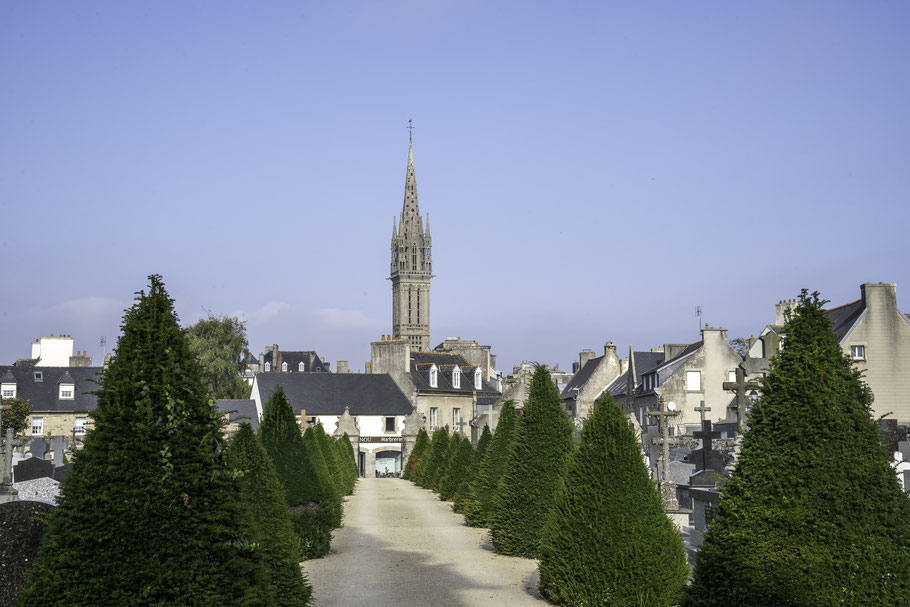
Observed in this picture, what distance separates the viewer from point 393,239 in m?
148

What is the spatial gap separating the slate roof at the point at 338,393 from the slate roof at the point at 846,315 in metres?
31.7

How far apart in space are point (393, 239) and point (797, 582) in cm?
14218

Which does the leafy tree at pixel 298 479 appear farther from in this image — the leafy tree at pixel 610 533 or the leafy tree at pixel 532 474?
the leafy tree at pixel 610 533

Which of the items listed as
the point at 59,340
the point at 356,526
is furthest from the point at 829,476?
the point at 59,340

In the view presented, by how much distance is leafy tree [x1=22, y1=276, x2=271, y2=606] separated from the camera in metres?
5.79

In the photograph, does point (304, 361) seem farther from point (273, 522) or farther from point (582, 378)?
point (273, 522)

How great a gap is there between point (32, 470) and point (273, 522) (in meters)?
21.6

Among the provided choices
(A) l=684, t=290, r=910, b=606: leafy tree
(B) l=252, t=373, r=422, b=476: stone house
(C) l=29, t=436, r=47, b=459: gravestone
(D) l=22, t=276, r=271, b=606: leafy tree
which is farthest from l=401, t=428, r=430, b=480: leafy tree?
(D) l=22, t=276, r=271, b=606: leafy tree

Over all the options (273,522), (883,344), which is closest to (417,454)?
(883,344)

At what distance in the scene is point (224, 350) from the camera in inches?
2781

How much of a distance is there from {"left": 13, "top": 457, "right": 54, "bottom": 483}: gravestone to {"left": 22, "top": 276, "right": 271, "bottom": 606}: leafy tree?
25176 millimetres

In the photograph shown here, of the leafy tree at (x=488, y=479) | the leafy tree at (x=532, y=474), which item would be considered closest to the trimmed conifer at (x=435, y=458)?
the leafy tree at (x=488, y=479)

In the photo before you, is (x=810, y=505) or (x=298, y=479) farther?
(x=298, y=479)

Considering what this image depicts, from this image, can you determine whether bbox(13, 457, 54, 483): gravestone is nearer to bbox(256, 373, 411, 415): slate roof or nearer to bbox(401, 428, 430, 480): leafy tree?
bbox(401, 428, 430, 480): leafy tree
